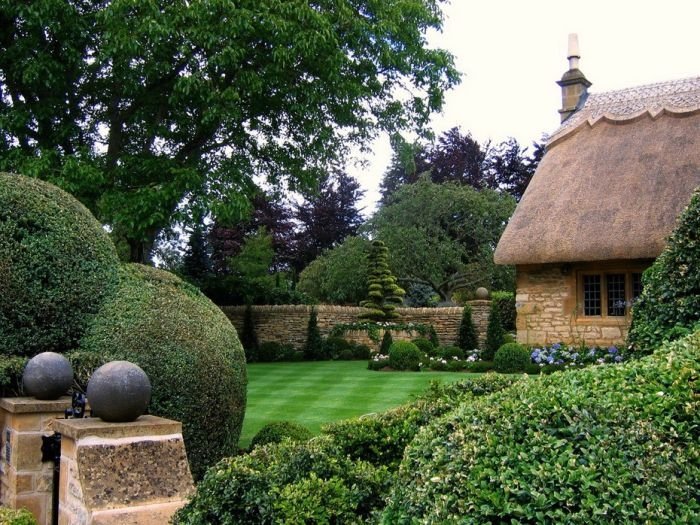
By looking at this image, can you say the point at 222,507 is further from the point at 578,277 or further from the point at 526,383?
the point at 578,277

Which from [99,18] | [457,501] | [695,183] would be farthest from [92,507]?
[695,183]

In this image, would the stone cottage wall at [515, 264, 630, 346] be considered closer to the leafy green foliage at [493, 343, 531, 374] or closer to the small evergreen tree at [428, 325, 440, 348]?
the leafy green foliage at [493, 343, 531, 374]

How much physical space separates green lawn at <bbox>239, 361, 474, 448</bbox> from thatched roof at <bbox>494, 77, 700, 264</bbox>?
4192 mm

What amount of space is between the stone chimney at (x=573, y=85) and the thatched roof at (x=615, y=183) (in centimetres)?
113

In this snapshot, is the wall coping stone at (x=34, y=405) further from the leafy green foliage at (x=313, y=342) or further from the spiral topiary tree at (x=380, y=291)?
the spiral topiary tree at (x=380, y=291)

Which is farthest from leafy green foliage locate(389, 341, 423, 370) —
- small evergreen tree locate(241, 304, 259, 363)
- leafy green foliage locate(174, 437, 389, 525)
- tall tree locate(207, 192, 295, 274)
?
tall tree locate(207, 192, 295, 274)

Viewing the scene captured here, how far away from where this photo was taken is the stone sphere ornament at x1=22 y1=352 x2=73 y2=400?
5215 millimetres

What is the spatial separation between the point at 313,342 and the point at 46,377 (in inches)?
633

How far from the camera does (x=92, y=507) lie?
3977 mm

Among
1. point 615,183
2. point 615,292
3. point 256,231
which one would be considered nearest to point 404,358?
point 615,292

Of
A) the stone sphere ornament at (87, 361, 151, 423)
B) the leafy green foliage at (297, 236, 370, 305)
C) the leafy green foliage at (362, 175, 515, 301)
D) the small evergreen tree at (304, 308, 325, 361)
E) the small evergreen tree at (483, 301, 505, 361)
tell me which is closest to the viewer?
the stone sphere ornament at (87, 361, 151, 423)

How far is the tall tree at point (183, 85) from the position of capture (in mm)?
12328

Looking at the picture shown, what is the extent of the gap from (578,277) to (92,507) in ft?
48.8

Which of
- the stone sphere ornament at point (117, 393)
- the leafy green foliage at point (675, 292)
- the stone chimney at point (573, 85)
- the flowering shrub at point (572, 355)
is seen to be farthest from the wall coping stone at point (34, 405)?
the stone chimney at point (573, 85)
